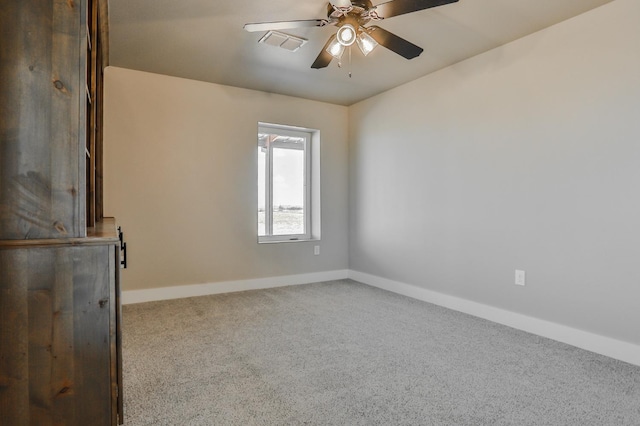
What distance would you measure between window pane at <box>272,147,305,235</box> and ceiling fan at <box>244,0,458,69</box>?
7.12 feet

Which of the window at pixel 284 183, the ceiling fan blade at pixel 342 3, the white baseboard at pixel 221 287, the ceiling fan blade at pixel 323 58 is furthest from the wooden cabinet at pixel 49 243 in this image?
the window at pixel 284 183

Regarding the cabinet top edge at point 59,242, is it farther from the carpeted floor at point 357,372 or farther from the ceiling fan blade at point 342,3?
the ceiling fan blade at point 342,3

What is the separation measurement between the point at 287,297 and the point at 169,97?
7.69ft

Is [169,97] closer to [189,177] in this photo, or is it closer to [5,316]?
[189,177]

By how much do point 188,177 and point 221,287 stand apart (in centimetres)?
122

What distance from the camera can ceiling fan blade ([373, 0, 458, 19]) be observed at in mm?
1999

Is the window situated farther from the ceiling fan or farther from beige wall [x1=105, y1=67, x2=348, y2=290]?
the ceiling fan

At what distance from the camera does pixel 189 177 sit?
3920 mm

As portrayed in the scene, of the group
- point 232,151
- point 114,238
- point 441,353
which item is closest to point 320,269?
point 232,151

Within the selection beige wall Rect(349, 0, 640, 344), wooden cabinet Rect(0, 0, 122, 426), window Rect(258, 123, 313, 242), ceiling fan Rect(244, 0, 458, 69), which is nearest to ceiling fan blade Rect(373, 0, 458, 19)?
ceiling fan Rect(244, 0, 458, 69)

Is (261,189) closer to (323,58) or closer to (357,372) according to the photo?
(323,58)

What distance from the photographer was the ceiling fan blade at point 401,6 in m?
2.00

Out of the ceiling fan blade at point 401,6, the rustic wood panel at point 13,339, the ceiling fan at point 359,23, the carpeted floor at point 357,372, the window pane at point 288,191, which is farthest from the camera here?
the window pane at point 288,191

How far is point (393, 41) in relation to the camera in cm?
246
